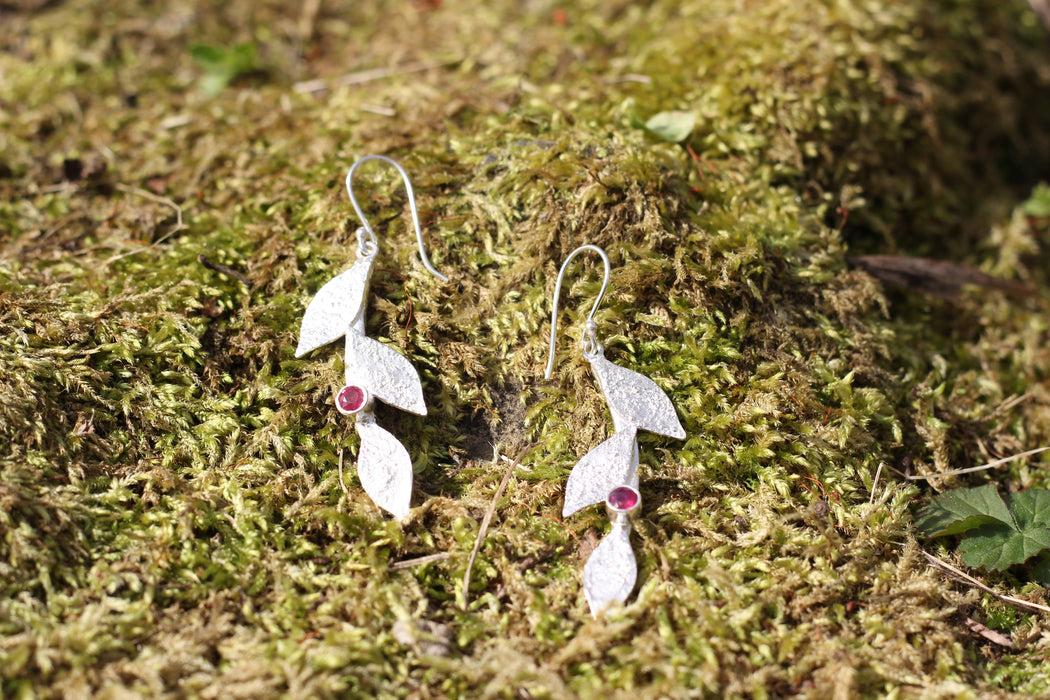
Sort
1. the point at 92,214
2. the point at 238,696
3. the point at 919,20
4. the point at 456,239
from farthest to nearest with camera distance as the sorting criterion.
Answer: the point at 919,20
the point at 92,214
the point at 456,239
the point at 238,696

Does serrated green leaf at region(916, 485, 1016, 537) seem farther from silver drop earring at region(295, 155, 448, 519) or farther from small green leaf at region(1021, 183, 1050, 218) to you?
small green leaf at region(1021, 183, 1050, 218)

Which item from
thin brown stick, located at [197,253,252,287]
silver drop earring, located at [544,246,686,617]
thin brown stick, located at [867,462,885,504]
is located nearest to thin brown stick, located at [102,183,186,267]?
thin brown stick, located at [197,253,252,287]

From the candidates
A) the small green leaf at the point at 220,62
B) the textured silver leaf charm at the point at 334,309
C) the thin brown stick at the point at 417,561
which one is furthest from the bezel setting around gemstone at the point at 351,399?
the small green leaf at the point at 220,62

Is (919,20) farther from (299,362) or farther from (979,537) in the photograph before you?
(299,362)

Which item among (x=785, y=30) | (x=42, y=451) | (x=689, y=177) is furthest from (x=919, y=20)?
(x=42, y=451)

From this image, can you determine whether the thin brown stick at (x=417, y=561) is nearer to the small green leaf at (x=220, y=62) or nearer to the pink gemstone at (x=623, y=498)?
→ the pink gemstone at (x=623, y=498)

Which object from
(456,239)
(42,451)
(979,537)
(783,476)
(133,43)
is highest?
(133,43)
